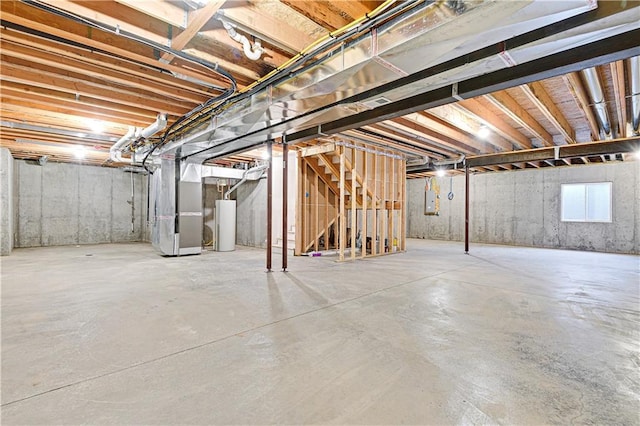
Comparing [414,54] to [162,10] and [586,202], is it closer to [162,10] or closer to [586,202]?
[162,10]

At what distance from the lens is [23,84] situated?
3535 mm

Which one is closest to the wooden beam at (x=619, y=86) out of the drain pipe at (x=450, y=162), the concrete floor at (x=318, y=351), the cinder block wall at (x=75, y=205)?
the concrete floor at (x=318, y=351)

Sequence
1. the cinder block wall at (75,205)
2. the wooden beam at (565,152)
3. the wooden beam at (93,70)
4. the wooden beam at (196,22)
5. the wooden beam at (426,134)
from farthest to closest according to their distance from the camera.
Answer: the cinder block wall at (75,205)
the wooden beam at (565,152)
the wooden beam at (426,134)
the wooden beam at (93,70)
the wooden beam at (196,22)

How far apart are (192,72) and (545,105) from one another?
4347 mm

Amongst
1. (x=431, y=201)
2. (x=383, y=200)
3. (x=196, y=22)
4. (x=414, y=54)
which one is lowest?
(x=383, y=200)

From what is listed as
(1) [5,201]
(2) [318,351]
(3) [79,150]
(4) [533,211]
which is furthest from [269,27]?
(4) [533,211]

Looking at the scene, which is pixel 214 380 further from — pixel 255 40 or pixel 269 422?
pixel 255 40

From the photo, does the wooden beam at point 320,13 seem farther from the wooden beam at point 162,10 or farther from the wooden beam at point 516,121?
the wooden beam at point 516,121

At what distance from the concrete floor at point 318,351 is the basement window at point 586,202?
4.91 m

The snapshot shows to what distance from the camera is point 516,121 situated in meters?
4.67

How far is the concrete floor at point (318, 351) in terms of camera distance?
59.6 inches

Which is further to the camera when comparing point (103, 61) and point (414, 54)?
point (103, 61)

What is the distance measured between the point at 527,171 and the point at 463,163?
10.8 ft

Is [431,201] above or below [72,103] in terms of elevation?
below
